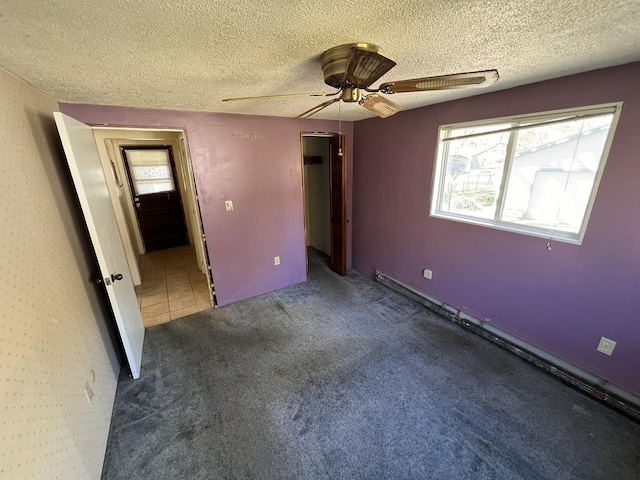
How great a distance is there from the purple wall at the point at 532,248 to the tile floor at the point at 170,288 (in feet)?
8.70

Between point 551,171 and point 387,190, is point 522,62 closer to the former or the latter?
point 551,171

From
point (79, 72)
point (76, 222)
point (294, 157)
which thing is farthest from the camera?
point (294, 157)

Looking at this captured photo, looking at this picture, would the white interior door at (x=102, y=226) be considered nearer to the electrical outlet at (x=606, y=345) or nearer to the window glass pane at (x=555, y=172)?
the window glass pane at (x=555, y=172)

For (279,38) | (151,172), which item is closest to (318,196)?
(151,172)

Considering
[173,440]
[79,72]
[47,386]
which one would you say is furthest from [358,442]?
[79,72]

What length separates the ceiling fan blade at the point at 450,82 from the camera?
3.40ft

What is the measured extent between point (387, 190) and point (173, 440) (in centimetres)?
307

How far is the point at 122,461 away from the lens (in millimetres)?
1484

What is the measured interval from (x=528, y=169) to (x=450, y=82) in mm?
1476

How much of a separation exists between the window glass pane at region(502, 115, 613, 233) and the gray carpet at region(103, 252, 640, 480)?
1252 millimetres

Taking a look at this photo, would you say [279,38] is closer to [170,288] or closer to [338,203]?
[338,203]

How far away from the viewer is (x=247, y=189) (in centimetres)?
294

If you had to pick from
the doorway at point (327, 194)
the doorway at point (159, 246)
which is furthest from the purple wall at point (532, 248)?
the doorway at point (159, 246)

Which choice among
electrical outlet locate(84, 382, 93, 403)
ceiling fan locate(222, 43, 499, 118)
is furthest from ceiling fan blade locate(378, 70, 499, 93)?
electrical outlet locate(84, 382, 93, 403)
